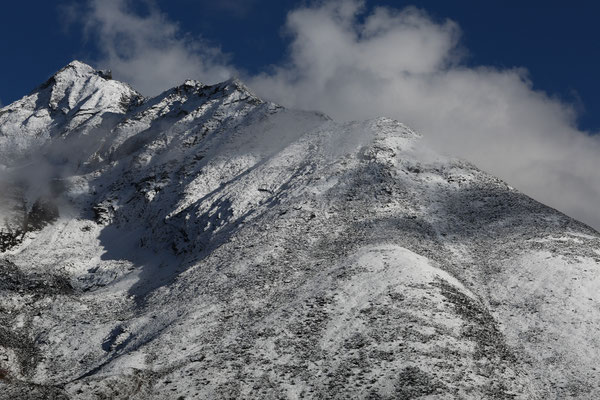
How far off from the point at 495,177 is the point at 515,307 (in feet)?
110

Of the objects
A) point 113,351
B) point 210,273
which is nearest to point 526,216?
point 210,273

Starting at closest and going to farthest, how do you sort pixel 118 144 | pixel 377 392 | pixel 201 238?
1. pixel 377 392
2. pixel 201 238
3. pixel 118 144

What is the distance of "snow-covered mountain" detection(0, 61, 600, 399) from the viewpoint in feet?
107

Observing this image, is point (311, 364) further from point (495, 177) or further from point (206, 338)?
point (495, 177)

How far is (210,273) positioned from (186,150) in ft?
162

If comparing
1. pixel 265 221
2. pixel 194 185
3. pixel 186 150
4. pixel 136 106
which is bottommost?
pixel 265 221

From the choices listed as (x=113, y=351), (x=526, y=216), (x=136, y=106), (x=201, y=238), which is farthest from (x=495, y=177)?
(x=136, y=106)

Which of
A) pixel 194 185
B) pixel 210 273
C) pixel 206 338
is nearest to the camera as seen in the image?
pixel 206 338

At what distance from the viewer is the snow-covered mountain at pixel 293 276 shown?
32562mm

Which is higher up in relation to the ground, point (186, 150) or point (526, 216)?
point (186, 150)

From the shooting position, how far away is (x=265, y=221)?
195ft

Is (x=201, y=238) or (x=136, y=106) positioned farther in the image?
(x=136, y=106)

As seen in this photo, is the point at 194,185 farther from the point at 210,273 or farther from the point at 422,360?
the point at 422,360

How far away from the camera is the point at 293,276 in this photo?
4750 cm
